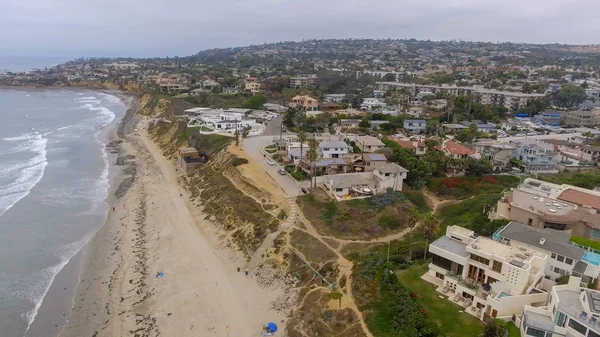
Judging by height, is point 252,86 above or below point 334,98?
above

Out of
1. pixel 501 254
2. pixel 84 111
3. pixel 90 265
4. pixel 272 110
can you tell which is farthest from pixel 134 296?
pixel 84 111

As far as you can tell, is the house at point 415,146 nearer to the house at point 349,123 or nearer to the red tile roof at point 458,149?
the red tile roof at point 458,149

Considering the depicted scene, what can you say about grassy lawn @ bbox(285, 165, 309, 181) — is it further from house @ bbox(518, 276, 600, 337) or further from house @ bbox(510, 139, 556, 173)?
house @ bbox(518, 276, 600, 337)

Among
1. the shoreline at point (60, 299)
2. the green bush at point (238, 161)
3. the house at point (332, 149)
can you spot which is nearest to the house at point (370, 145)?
the house at point (332, 149)

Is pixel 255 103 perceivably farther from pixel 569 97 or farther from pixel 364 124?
pixel 569 97

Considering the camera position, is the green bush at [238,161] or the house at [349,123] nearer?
the green bush at [238,161]

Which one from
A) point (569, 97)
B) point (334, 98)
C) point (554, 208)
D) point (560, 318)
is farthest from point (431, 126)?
point (560, 318)

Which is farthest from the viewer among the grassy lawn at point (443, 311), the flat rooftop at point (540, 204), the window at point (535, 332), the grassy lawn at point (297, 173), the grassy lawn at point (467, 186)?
the grassy lawn at point (297, 173)
